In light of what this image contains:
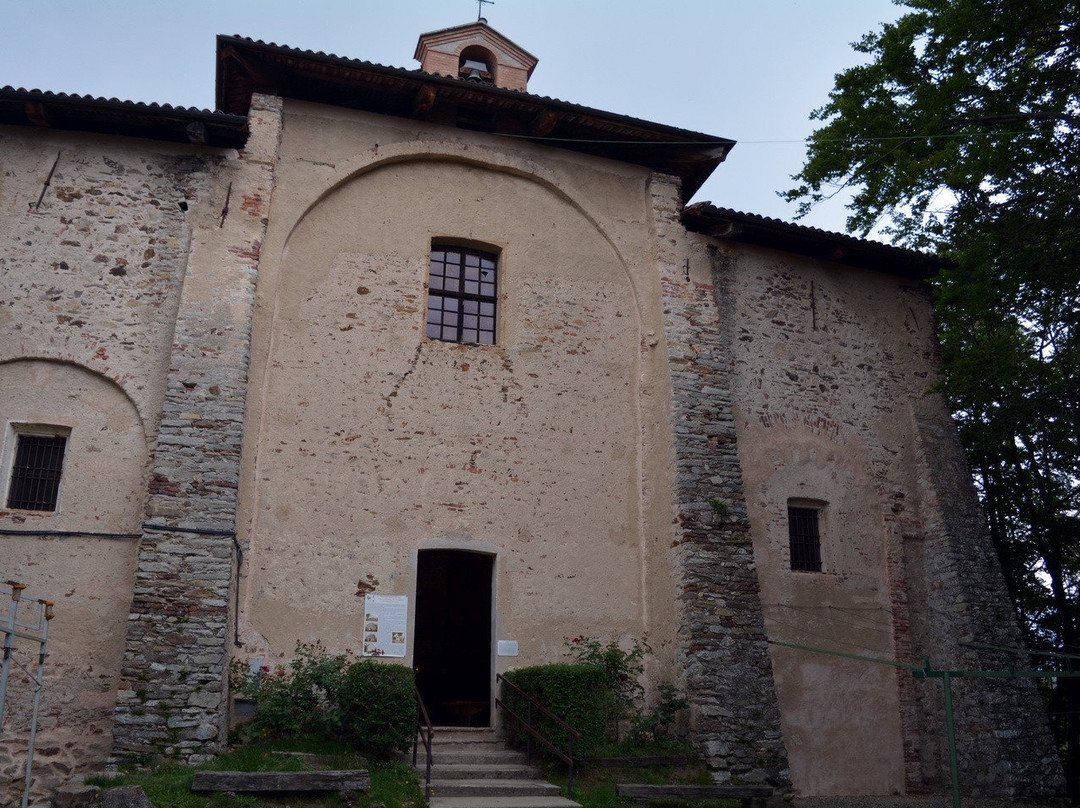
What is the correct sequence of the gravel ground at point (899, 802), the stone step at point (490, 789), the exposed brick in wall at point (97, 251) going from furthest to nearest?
1. the gravel ground at point (899, 802)
2. the exposed brick in wall at point (97, 251)
3. the stone step at point (490, 789)

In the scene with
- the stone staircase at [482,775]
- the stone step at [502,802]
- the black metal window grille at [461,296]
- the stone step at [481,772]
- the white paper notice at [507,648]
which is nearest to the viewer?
the stone step at [502,802]

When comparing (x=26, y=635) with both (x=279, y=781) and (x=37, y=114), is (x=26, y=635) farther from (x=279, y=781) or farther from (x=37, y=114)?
(x=37, y=114)

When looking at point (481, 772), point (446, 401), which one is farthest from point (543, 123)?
point (481, 772)

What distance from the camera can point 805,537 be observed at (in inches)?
532

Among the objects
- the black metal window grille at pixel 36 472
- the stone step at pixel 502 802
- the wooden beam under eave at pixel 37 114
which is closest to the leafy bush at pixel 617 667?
the stone step at pixel 502 802

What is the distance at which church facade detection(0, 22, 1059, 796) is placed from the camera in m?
10.4

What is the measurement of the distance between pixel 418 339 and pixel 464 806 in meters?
5.87

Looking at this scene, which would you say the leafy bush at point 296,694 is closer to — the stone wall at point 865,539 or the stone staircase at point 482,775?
the stone staircase at point 482,775

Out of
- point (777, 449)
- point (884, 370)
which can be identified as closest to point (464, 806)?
point (777, 449)

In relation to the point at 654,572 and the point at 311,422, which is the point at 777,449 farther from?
the point at 311,422

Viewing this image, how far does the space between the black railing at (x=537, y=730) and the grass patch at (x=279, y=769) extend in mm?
1379

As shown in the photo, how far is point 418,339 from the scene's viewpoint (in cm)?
1228

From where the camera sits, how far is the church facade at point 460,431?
1041 cm

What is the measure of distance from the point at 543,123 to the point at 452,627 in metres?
7.79
